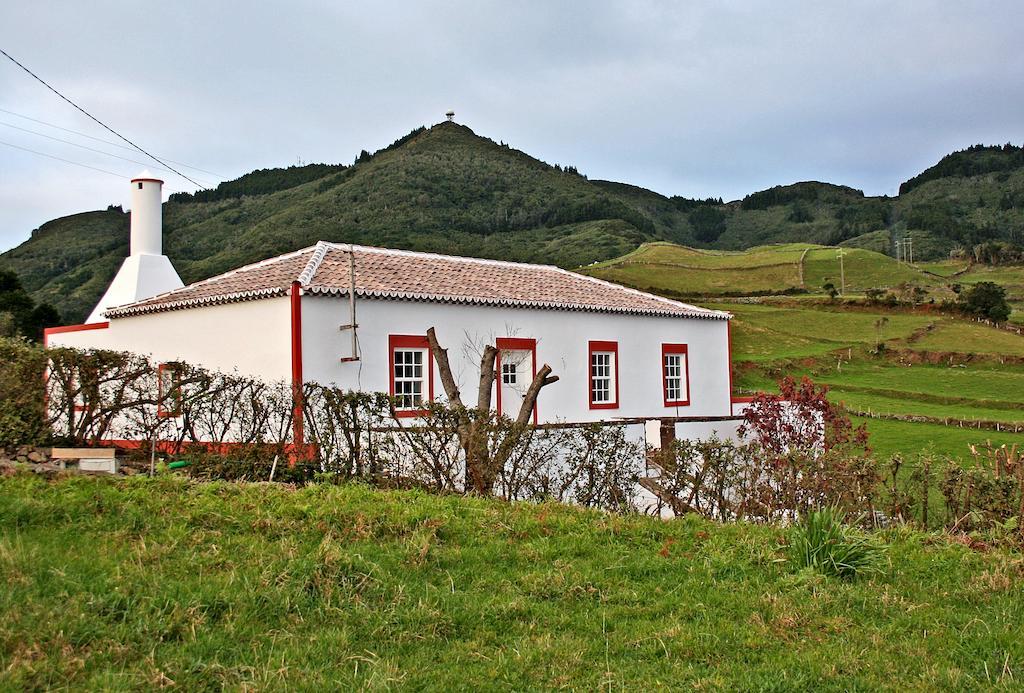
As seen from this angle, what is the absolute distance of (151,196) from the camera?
24.1 m

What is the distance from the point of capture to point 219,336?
16.0 metres

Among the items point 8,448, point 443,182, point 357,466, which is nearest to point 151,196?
point 8,448

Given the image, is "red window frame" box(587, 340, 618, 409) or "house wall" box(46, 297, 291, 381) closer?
"house wall" box(46, 297, 291, 381)

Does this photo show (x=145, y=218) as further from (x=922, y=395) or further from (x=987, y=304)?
(x=987, y=304)

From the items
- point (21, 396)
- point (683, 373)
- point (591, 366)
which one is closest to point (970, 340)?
point (683, 373)

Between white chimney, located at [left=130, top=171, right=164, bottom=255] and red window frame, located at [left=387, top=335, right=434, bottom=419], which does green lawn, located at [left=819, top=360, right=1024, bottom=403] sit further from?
white chimney, located at [left=130, top=171, right=164, bottom=255]

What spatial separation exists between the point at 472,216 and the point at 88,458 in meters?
88.2

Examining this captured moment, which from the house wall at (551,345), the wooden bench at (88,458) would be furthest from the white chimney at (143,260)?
the wooden bench at (88,458)

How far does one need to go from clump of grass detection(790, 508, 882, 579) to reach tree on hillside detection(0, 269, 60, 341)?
36775 millimetres

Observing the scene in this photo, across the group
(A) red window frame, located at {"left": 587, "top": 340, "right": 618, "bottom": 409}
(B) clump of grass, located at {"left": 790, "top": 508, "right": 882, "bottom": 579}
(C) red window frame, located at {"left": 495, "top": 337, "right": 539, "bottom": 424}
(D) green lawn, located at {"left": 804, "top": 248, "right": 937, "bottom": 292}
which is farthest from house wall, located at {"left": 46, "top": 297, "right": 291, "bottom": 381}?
(D) green lawn, located at {"left": 804, "top": 248, "right": 937, "bottom": 292}

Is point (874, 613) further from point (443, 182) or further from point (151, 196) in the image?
point (443, 182)

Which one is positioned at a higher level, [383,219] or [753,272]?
[383,219]

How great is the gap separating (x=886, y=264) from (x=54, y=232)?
77970mm

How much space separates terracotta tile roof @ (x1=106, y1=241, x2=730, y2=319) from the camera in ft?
52.3
